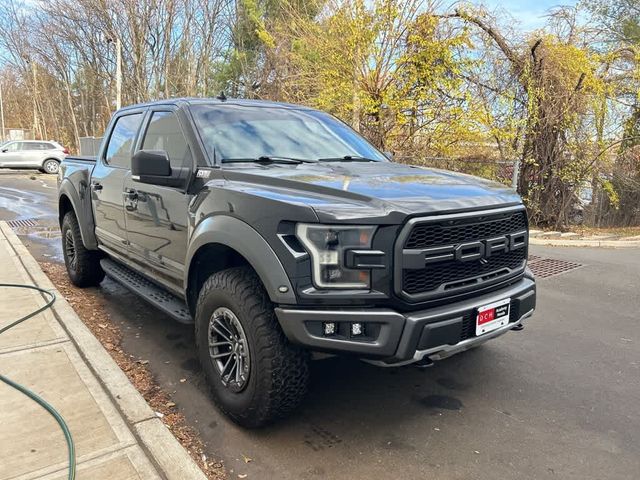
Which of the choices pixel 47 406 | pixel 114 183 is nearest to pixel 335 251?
pixel 47 406

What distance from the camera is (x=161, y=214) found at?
362 centimetres

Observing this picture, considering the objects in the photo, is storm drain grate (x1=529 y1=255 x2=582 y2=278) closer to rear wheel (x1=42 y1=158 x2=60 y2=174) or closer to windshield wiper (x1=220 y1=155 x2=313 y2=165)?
windshield wiper (x1=220 y1=155 x2=313 y2=165)

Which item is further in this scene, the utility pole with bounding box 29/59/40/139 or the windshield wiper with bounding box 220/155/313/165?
the utility pole with bounding box 29/59/40/139

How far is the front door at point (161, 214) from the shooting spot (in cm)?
341

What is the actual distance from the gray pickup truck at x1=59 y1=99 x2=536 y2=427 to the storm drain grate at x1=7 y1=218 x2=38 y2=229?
273 inches

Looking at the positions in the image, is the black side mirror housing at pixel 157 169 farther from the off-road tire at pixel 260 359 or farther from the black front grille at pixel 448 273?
the black front grille at pixel 448 273

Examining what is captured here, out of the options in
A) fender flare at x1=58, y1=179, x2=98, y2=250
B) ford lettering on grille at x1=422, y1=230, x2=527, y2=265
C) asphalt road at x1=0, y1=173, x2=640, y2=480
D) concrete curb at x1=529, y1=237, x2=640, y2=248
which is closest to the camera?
ford lettering on grille at x1=422, y1=230, x2=527, y2=265

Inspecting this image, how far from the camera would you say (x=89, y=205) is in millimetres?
5082

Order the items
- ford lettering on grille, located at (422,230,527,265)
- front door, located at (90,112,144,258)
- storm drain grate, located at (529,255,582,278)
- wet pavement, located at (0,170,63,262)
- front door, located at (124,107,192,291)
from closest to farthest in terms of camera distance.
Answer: ford lettering on grille, located at (422,230,527,265) → front door, located at (124,107,192,291) → front door, located at (90,112,144,258) → storm drain grate, located at (529,255,582,278) → wet pavement, located at (0,170,63,262)

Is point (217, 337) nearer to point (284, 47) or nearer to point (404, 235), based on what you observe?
point (404, 235)

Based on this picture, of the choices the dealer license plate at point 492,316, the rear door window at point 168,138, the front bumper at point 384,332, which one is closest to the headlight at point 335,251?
the front bumper at point 384,332

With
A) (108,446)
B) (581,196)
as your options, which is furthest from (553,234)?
(108,446)

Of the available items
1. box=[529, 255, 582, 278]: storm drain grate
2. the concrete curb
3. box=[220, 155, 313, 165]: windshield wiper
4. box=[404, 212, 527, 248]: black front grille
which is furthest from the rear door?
box=[404, 212, 527, 248]: black front grille

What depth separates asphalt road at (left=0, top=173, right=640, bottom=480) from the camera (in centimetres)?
258
